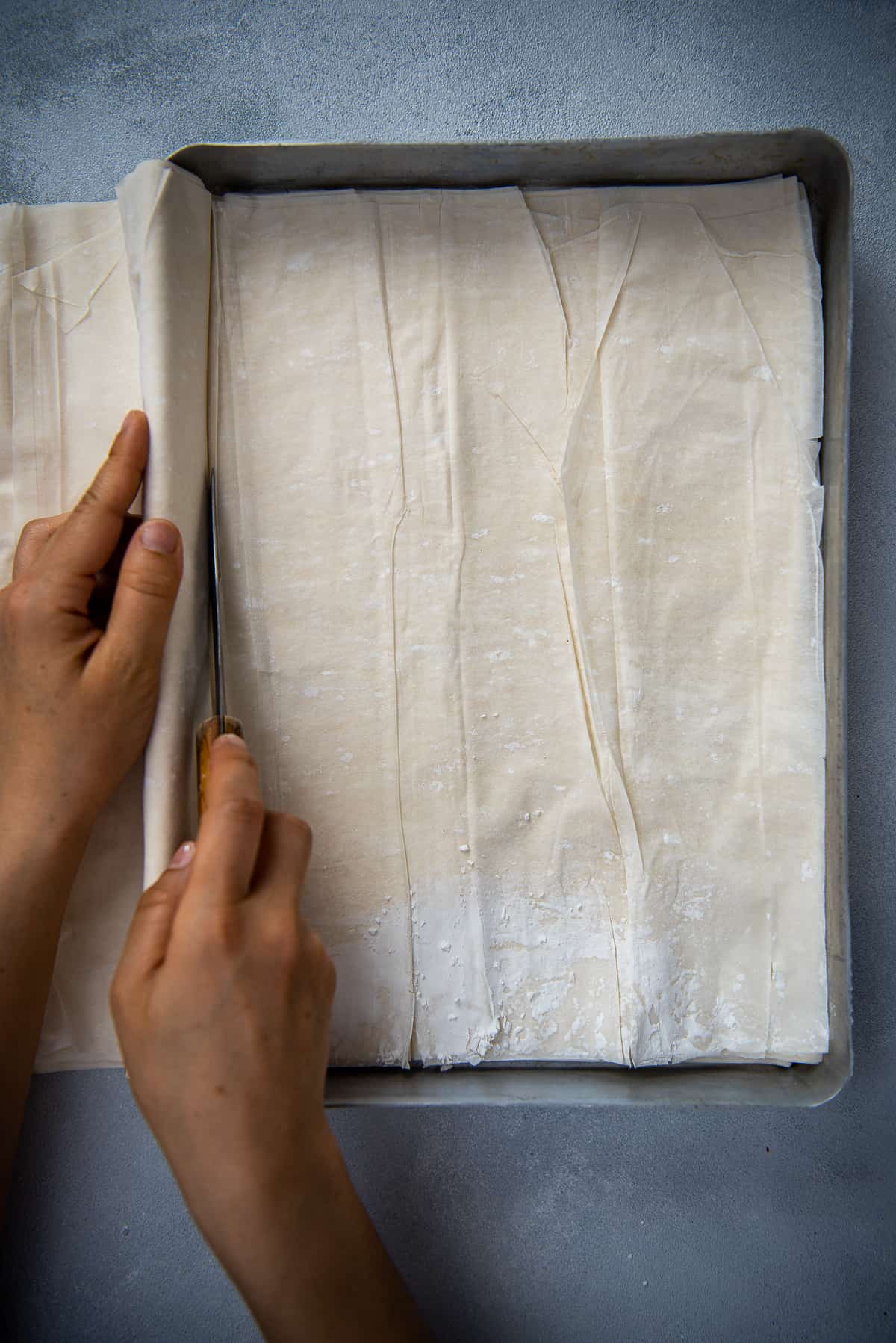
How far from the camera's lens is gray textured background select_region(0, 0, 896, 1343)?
672 mm

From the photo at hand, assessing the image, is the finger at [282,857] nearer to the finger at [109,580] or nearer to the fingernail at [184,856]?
the fingernail at [184,856]

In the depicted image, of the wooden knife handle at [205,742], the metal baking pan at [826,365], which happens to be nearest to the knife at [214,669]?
the wooden knife handle at [205,742]

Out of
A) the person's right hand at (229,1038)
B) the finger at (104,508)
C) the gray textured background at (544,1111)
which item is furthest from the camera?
the gray textured background at (544,1111)

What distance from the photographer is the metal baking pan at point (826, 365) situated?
0.60 m

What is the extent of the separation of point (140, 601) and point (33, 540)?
13 centimetres

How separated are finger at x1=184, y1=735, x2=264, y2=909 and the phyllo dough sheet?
0.31 ft

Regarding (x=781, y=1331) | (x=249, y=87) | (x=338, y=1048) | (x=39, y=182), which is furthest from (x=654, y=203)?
(x=781, y=1331)

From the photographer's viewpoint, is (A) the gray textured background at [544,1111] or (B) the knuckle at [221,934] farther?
(A) the gray textured background at [544,1111]

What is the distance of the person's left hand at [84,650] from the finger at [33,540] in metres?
0.03

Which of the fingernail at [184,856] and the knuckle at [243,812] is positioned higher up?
the knuckle at [243,812]

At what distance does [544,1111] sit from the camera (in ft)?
2.26

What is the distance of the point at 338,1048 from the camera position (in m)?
0.61

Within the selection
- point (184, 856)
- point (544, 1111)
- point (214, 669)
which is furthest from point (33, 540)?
point (544, 1111)

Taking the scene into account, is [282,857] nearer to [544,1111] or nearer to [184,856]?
[184,856]
